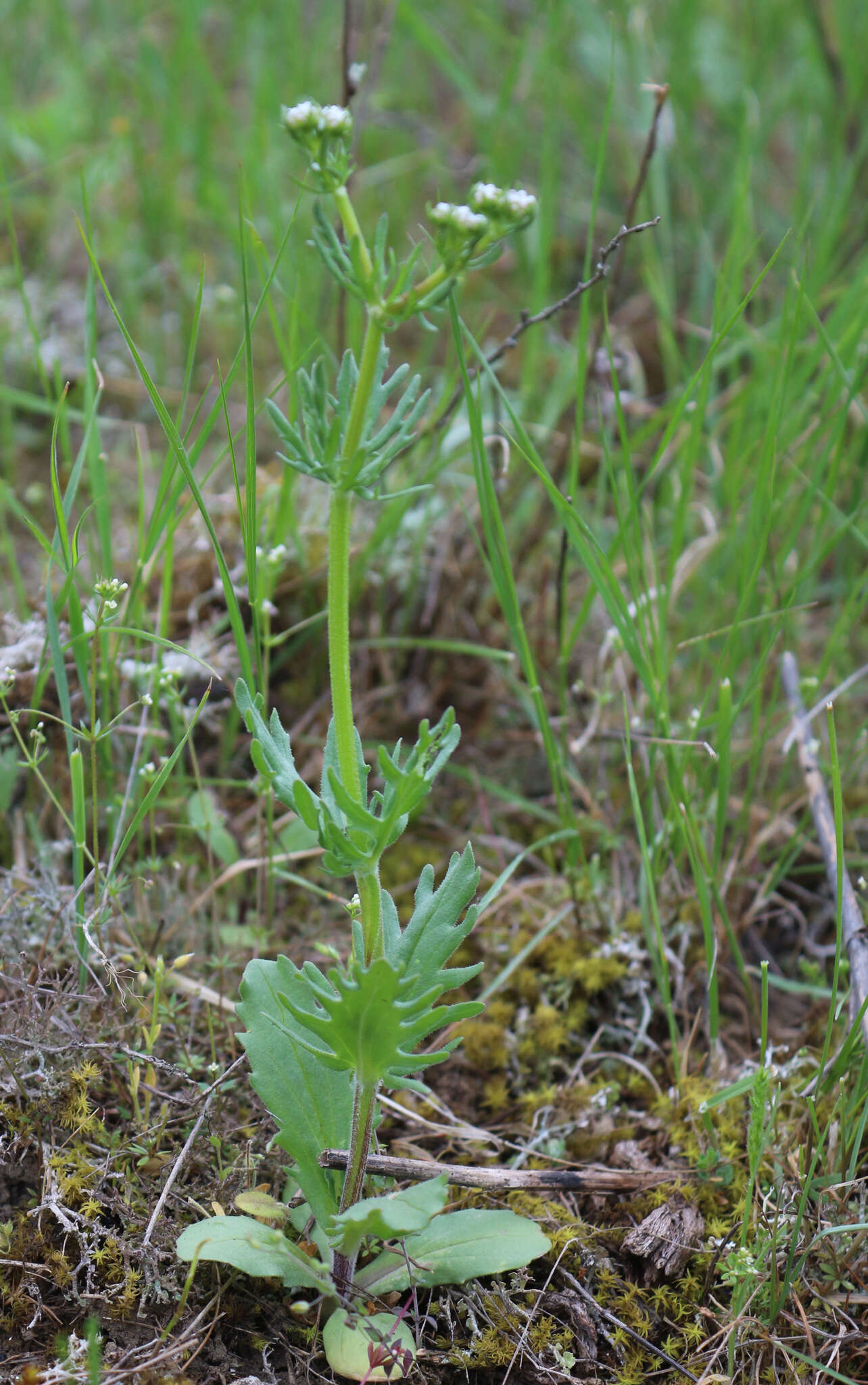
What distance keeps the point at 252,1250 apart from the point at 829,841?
1.38 m

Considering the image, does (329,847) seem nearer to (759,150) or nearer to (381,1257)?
(381,1257)

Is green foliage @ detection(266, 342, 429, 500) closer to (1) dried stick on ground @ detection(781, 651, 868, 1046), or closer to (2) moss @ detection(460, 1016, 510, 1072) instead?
(1) dried stick on ground @ detection(781, 651, 868, 1046)

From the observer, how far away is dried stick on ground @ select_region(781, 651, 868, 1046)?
6.15 feet

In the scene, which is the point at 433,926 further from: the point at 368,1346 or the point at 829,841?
the point at 829,841

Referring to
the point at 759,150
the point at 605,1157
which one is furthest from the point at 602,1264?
the point at 759,150

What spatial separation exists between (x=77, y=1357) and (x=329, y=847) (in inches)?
31.4

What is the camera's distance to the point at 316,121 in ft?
4.22

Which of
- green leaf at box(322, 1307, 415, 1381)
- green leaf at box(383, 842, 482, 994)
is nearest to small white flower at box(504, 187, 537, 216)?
green leaf at box(383, 842, 482, 994)

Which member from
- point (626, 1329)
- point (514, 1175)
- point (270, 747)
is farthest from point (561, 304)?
point (626, 1329)

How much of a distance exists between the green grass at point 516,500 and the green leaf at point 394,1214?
46 cm

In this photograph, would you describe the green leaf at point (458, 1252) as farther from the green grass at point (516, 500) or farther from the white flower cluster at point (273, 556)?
the white flower cluster at point (273, 556)

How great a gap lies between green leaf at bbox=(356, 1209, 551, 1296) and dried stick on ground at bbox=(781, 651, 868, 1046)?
666 millimetres

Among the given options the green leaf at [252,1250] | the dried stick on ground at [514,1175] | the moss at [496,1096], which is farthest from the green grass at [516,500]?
the green leaf at [252,1250]

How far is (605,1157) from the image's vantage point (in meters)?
1.86
